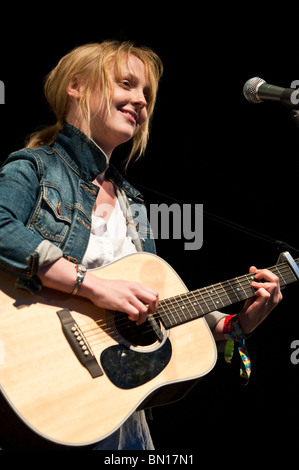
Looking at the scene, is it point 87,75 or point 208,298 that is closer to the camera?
point 208,298

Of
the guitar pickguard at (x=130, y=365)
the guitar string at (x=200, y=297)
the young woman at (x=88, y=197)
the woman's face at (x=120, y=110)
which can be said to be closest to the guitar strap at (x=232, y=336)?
the young woman at (x=88, y=197)

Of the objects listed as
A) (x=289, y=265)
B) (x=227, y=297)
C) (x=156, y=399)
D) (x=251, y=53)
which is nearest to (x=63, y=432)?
(x=156, y=399)

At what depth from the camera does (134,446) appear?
1742 millimetres

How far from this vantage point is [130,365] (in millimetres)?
1618

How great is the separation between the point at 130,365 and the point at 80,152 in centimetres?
91

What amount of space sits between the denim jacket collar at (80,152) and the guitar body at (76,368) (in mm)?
454

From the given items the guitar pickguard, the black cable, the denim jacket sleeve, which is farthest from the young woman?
the black cable

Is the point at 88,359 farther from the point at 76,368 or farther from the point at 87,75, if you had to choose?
the point at 87,75

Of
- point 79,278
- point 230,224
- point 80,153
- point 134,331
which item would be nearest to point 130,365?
point 134,331

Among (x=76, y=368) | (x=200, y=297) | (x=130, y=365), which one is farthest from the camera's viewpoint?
(x=200, y=297)

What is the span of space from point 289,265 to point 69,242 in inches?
42.7

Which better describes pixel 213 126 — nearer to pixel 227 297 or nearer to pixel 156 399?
pixel 227 297

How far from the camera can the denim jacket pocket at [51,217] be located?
1.74 m

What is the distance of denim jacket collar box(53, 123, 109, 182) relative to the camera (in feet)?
6.59
